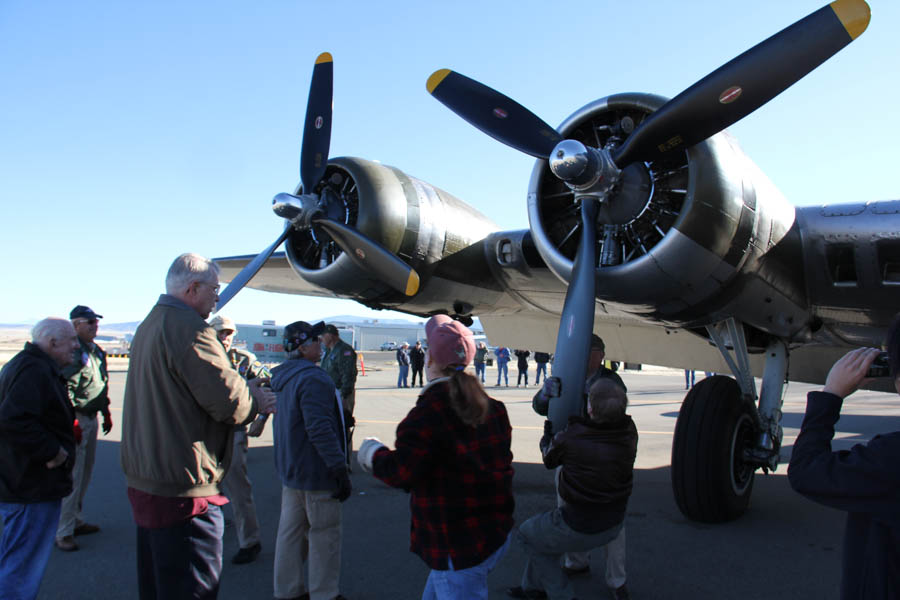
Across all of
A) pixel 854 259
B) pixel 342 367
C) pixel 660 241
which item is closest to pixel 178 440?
pixel 660 241

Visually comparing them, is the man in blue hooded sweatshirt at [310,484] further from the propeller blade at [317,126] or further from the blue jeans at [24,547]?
A: the propeller blade at [317,126]

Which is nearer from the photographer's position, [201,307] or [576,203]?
[201,307]

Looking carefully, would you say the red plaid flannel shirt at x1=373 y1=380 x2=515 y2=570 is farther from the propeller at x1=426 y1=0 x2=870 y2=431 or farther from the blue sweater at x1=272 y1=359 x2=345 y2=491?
the propeller at x1=426 y1=0 x2=870 y2=431

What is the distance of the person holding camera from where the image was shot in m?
1.35

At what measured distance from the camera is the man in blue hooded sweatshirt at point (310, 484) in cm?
307

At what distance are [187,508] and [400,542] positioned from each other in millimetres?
2437

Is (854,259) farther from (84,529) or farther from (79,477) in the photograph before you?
(84,529)

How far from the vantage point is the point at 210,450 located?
7.29 ft

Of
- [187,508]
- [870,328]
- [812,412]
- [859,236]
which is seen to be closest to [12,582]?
[187,508]

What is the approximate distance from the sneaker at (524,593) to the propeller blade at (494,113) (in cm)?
323

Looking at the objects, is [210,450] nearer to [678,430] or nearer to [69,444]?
[69,444]

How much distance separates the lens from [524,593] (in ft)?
10.6

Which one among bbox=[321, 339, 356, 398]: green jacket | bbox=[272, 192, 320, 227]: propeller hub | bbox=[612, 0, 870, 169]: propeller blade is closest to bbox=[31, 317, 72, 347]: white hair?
bbox=[272, 192, 320, 227]: propeller hub

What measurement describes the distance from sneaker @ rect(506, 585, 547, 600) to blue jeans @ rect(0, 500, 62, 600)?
2.46 meters
